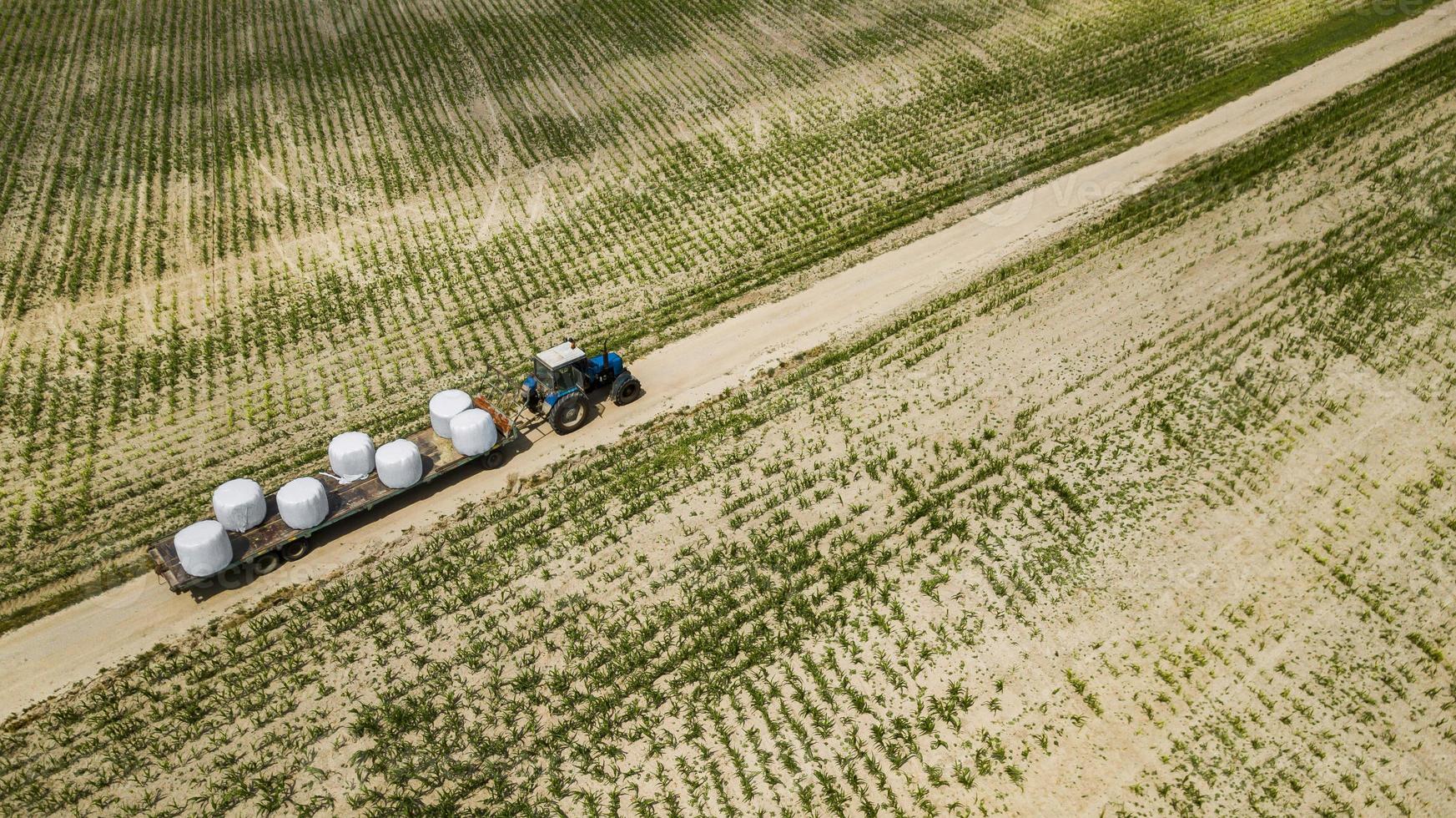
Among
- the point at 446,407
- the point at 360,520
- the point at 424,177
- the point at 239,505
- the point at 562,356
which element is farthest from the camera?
the point at 424,177

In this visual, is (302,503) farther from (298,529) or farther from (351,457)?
(351,457)

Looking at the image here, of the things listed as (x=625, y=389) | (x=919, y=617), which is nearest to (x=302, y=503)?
(x=625, y=389)

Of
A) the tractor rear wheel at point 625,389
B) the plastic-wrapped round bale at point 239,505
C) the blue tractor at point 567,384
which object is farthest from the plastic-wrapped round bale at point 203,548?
the tractor rear wheel at point 625,389

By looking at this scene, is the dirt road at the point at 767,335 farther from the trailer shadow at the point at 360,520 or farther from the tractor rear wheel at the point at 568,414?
the tractor rear wheel at the point at 568,414

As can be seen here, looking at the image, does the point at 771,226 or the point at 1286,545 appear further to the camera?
the point at 771,226

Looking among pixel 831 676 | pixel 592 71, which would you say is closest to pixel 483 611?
pixel 831 676

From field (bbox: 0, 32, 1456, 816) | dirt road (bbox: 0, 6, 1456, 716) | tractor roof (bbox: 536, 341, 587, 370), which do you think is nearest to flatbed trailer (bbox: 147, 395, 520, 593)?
dirt road (bbox: 0, 6, 1456, 716)

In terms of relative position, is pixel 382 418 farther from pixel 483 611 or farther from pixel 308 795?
pixel 308 795
